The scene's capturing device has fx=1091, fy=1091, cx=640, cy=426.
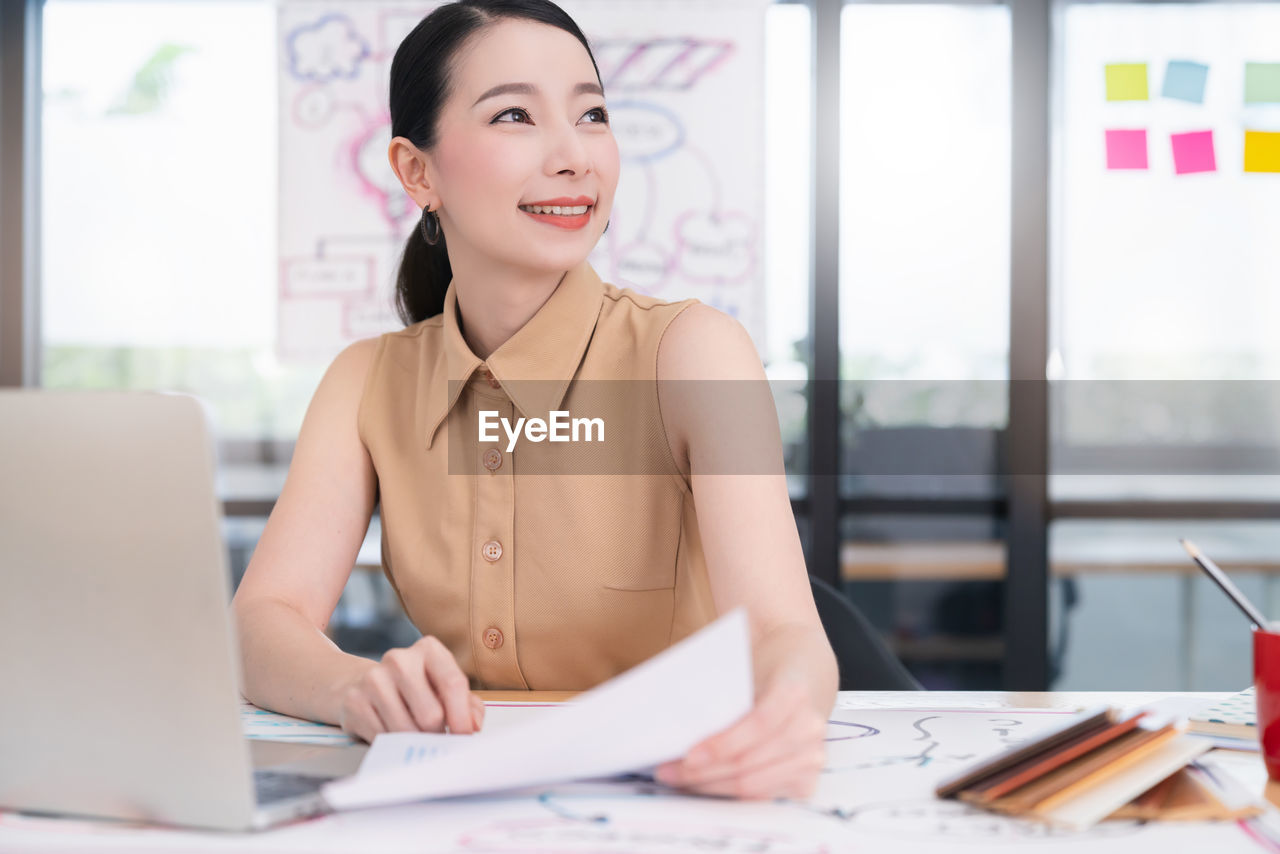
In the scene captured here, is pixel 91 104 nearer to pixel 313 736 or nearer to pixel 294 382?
pixel 294 382

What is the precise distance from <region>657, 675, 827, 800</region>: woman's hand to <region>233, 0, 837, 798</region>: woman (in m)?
0.35

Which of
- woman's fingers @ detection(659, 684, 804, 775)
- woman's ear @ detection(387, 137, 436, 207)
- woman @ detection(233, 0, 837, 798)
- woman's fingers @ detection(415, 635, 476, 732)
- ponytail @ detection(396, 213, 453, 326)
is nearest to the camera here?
woman's fingers @ detection(659, 684, 804, 775)

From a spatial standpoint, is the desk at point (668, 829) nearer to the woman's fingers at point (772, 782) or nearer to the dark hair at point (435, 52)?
the woman's fingers at point (772, 782)

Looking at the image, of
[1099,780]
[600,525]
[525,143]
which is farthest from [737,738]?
[525,143]

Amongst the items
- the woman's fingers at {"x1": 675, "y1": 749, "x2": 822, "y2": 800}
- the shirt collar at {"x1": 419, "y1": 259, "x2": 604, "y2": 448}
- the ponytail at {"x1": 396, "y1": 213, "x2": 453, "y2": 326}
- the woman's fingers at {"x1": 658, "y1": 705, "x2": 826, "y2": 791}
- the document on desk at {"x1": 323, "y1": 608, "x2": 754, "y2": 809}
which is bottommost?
the woman's fingers at {"x1": 675, "y1": 749, "x2": 822, "y2": 800}

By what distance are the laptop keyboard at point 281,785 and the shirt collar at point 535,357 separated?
0.53m

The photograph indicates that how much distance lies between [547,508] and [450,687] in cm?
39

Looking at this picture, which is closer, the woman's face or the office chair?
the woman's face

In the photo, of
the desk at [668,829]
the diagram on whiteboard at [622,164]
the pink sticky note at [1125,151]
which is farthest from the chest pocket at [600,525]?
the pink sticky note at [1125,151]

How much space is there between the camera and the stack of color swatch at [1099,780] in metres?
0.59

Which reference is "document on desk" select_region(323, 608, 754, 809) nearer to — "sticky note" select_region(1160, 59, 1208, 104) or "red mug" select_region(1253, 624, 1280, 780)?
"red mug" select_region(1253, 624, 1280, 780)

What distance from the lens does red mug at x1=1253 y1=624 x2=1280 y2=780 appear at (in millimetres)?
667

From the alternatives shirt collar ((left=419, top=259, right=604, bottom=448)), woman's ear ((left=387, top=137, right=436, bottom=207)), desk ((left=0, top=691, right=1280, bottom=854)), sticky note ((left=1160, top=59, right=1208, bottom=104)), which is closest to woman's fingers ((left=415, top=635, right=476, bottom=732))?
desk ((left=0, top=691, right=1280, bottom=854))

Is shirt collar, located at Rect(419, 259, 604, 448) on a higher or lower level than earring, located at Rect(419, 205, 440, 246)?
lower
